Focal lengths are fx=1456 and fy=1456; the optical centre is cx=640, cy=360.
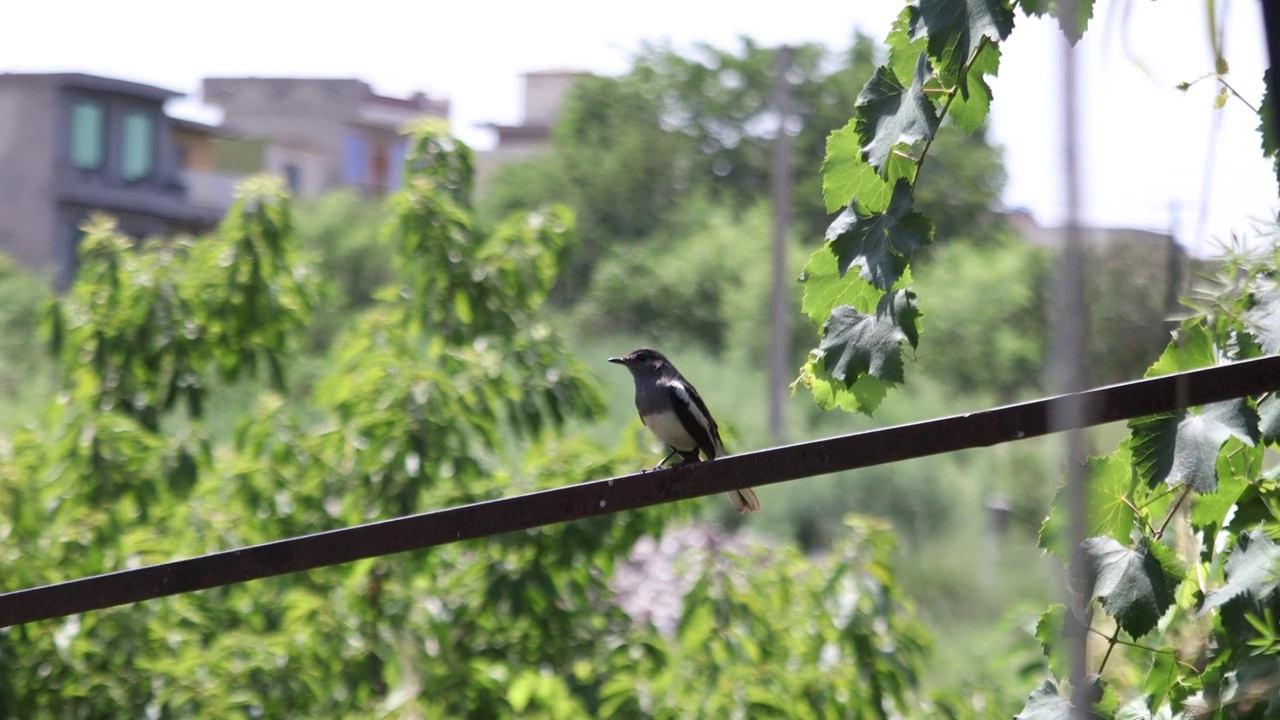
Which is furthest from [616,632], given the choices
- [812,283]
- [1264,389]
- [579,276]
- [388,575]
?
[579,276]

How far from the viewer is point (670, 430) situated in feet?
13.7

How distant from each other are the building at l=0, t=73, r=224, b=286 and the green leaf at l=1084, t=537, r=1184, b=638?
30.2 m

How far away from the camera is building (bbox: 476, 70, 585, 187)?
51.8 meters

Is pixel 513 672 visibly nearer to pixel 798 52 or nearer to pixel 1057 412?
pixel 1057 412

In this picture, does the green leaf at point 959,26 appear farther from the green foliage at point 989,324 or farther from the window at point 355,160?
the window at point 355,160

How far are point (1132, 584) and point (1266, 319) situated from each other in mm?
477

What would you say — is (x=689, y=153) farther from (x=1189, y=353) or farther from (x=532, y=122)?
(x=1189, y=353)

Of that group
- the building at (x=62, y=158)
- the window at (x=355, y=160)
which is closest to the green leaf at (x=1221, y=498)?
the building at (x=62, y=158)

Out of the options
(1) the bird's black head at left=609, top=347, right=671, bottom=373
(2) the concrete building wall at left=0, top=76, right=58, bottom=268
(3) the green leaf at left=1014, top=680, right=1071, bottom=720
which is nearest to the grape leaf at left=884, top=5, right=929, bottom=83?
(3) the green leaf at left=1014, top=680, right=1071, bottom=720

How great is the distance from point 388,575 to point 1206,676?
3.31m

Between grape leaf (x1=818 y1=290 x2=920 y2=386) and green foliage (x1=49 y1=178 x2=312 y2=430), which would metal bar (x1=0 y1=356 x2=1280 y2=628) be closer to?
grape leaf (x1=818 y1=290 x2=920 y2=386)

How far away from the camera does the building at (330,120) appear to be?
4847 centimetres

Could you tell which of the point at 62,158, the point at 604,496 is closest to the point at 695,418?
the point at 604,496

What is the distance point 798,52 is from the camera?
141ft
